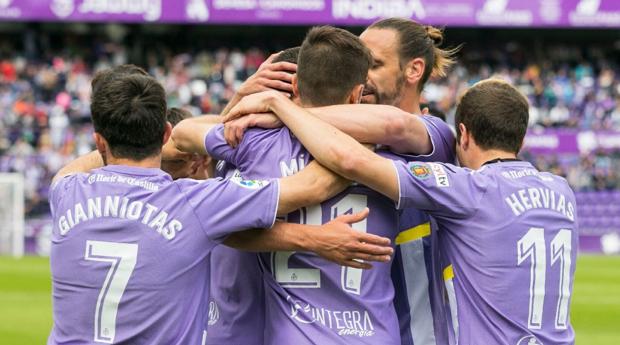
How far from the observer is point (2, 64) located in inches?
1142

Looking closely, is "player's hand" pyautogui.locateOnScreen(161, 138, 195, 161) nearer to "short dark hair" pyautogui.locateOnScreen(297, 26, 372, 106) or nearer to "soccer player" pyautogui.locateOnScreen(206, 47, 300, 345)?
"soccer player" pyautogui.locateOnScreen(206, 47, 300, 345)

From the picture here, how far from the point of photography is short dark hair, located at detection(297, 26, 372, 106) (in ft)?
12.6

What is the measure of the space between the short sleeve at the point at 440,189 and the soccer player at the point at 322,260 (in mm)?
226

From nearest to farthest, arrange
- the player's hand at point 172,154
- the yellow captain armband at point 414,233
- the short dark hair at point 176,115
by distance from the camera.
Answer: the yellow captain armband at point 414,233
the player's hand at point 172,154
the short dark hair at point 176,115

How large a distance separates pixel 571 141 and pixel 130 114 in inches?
959

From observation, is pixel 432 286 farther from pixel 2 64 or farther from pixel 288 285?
pixel 2 64

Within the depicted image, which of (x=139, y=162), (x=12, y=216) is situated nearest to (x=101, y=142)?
(x=139, y=162)

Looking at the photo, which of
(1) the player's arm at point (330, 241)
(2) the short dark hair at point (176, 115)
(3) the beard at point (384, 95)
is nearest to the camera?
(1) the player's arm at point (330, 241)

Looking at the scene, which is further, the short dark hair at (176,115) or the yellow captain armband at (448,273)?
the short dark hair at (176,115)

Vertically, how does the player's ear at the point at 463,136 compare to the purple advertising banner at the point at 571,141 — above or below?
above

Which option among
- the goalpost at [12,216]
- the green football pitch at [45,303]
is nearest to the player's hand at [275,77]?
the green football pitch at [45,303]

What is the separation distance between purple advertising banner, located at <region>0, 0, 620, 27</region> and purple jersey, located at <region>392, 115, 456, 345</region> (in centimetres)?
2432

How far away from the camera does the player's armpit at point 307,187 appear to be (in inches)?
148

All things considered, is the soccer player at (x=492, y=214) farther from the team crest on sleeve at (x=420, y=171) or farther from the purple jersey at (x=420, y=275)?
the purple jersey at (x=420, y=275)
